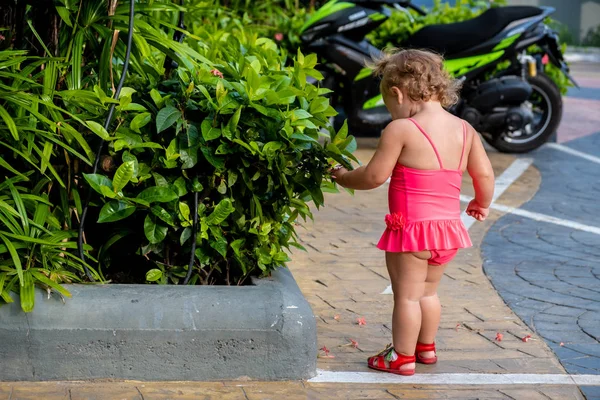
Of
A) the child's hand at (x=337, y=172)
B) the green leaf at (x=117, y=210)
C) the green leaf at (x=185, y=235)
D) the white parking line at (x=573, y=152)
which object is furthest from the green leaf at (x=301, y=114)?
the white parking line at (x=573, y=152)

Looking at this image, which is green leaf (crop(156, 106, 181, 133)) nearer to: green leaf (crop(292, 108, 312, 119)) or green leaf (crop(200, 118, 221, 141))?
green leaf (crop(200, 118, 221, 141))

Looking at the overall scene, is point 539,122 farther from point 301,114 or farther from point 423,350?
point 301,114

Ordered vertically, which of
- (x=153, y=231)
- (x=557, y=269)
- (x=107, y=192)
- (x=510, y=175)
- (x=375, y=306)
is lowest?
(x=510, y=175)

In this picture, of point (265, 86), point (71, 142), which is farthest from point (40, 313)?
point (265, 86)

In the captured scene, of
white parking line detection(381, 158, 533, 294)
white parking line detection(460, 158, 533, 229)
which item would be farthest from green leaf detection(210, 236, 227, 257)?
white parking line detection(460, 158, 533, 229)

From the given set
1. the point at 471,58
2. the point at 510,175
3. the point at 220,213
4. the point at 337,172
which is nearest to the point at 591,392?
the point at 337,172

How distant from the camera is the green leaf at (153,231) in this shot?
163 inches

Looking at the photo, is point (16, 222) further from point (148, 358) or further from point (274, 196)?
point (274, 196)

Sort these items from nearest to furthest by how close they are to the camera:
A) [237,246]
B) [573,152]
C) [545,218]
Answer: [237,246] → [545,218] → [573,152]

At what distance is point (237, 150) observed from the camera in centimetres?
414

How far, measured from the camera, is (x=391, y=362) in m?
4.28

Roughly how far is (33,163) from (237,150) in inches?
31.4

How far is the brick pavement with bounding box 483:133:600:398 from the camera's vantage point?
15.9 ft

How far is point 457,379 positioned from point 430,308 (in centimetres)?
33
